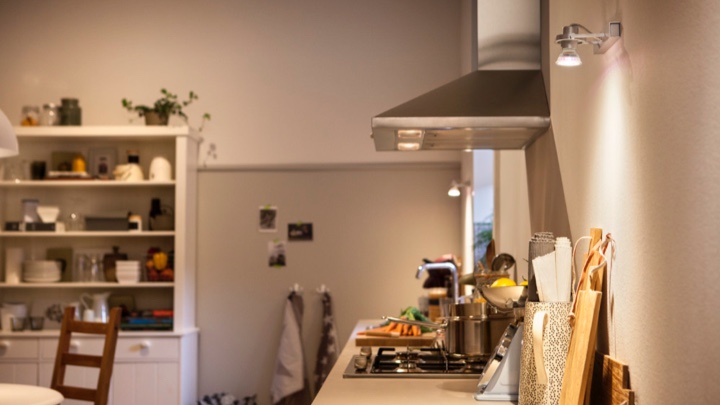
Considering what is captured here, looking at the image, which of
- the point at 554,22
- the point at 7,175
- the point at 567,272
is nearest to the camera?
the point at 567,272

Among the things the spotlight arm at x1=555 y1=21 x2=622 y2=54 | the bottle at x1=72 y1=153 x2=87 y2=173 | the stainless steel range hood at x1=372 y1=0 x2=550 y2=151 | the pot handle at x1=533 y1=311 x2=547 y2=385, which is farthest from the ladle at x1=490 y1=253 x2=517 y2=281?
the bottle at x1=72 y1=153 x2=87 y2=173

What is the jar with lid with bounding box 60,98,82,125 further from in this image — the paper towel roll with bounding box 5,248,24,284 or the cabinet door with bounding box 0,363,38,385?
the cabinet door with bounding box 0,363,38,385

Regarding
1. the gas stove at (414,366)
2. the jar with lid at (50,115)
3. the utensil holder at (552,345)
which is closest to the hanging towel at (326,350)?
the jar with lid at (50,115)

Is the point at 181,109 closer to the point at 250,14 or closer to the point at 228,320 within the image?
the point at 250,14

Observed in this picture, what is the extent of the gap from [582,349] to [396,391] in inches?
33.6

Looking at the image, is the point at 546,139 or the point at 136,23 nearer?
the point at 546,139

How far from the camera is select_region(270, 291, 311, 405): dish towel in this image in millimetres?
5812

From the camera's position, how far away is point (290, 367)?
5.82m

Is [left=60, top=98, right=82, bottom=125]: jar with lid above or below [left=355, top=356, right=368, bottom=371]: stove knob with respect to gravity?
above

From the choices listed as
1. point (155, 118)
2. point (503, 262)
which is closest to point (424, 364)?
point (503, 262)

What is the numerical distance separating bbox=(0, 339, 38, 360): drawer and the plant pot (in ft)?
5.23

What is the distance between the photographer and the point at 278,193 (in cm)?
612

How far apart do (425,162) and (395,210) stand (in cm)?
39

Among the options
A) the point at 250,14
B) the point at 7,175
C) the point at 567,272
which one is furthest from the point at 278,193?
the point at 567,272
